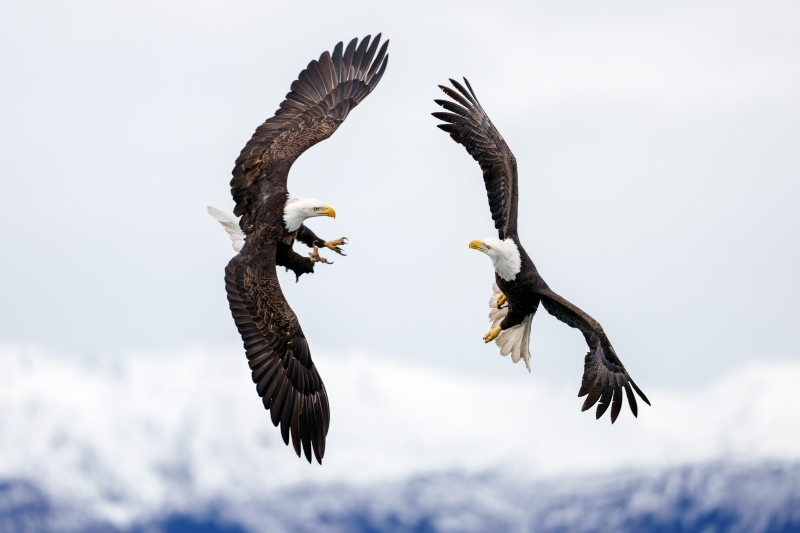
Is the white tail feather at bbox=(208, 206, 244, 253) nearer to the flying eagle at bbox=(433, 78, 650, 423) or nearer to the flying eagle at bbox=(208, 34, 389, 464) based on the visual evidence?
the flying eagle at bbox=(208, 34, 389, 464)

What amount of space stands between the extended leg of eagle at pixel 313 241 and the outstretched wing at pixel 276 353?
0.71 metres

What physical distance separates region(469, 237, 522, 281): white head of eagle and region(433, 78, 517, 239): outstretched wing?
88 cm

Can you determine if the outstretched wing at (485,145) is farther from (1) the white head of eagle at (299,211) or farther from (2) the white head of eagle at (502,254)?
(1) the white head of eagle at (299,211)

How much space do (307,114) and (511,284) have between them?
2.82m

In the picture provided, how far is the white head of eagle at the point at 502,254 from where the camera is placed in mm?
15117

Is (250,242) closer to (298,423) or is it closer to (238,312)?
(238,312)

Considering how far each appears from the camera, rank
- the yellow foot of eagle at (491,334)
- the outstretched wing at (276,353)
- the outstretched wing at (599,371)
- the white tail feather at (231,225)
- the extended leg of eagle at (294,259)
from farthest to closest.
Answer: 1. the yellow foot of eagle at (491,334)
2. the white tail feather at (231,225)
3. the extended leg of eagle at (294,259)
4. the outstretched wing at (599,371)
5. the outstretched wing at (276,353)

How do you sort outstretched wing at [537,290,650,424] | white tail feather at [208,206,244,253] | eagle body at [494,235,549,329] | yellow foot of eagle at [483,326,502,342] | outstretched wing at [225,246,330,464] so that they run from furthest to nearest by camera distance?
1. yellow foot of eagle at [483,326,502,342]
2. white tail feather at [208,206,244,253]
3. eagle body at [494,235,549,329]
4. outstretched wing at [537,290,650,424]
5. outstretched wing at [225,246,330,464]

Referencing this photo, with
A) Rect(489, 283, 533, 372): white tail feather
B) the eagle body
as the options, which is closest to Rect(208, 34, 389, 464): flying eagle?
the eagle body

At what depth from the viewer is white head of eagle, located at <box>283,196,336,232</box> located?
48.9 feet

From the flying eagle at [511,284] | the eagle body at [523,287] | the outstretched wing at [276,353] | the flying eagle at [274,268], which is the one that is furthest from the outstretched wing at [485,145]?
the outstretched wing at [276,353]

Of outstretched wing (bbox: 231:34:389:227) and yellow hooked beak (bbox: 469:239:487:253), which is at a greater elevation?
outstretched wing (bbox: 231:34:389:227)

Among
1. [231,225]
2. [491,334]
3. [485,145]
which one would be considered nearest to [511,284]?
[491,334]

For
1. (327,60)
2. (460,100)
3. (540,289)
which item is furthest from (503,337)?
(327,60)
